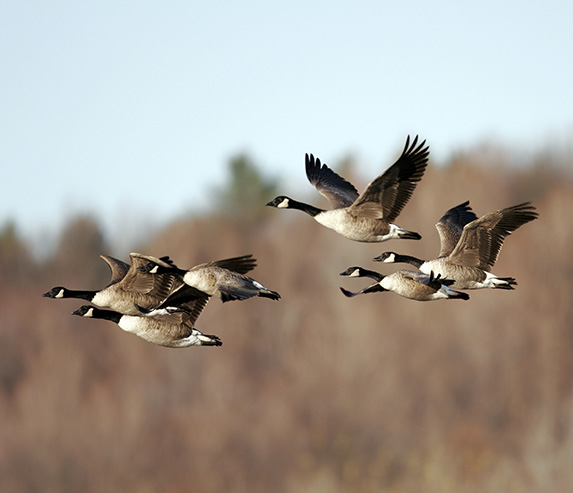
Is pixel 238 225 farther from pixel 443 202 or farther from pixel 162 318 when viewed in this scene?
pixel 162 318

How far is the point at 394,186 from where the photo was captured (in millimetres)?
11273

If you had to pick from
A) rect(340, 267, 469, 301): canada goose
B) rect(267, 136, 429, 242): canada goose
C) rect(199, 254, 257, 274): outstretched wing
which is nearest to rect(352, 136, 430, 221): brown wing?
rect(267, 136, 429, 242): canada goose

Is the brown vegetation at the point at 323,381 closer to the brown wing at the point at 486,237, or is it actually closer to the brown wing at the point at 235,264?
the brown wing at the point at 486,237

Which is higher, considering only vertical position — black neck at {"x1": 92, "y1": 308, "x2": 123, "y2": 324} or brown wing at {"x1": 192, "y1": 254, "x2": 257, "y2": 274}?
brown wing at {"x1": 192, "y1": 254, "x2": 257, "y2": 274}

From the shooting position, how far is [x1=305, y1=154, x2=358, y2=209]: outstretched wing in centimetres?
1323

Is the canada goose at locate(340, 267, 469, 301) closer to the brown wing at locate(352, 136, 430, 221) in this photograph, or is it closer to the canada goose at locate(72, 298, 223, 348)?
the brown wing at locate(352, 136, 430, 221)

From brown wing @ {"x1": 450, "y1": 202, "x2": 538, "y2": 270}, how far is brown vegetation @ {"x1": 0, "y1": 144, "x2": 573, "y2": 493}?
18.9 m

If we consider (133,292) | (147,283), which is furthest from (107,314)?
(147,283)

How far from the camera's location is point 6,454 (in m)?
34.2

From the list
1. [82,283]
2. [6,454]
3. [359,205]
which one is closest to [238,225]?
[82,283]

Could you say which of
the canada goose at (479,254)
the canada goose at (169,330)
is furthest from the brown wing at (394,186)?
the canada goose at (169,330)

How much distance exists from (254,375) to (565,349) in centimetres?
1268

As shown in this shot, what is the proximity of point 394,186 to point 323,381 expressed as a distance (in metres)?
27.8

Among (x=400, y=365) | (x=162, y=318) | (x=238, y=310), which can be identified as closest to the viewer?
(x=162, y=318)
